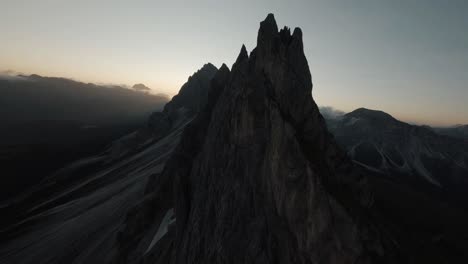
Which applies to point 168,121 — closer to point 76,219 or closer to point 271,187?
point 76,219

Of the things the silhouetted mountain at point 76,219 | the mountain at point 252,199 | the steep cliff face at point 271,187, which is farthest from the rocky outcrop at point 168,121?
the steep cliff face at point 271,187

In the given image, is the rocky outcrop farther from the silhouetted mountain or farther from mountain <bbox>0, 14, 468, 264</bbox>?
mountain <bbox>0, 14, 468, 264</bbox>

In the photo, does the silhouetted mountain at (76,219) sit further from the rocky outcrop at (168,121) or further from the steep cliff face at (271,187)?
the rocky outcrop at (168,121)

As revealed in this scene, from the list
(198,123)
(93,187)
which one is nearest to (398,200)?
(198,123)

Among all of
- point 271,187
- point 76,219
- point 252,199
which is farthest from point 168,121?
point 271,187

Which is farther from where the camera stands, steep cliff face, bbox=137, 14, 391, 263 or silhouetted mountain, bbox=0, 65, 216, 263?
silhouetted mountain, bbox=0, 65, 216, 263

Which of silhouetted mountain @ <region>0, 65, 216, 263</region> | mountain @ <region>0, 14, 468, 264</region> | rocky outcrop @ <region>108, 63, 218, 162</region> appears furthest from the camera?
rocky outcrop @ <region>108, 63, 218, 162</region>

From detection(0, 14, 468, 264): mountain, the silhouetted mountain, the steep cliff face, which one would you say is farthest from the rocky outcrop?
the steep cliff face

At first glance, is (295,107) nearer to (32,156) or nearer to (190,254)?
(190,254)

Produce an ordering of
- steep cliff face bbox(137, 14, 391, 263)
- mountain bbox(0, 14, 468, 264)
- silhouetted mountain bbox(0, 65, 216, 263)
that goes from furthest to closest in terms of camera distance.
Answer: silhouetted mountain bbox(0, 65, 216, 263), mountain bbox(0, 14, 468, 264), steep cliff face bbox(137, 14, 391, 263)
